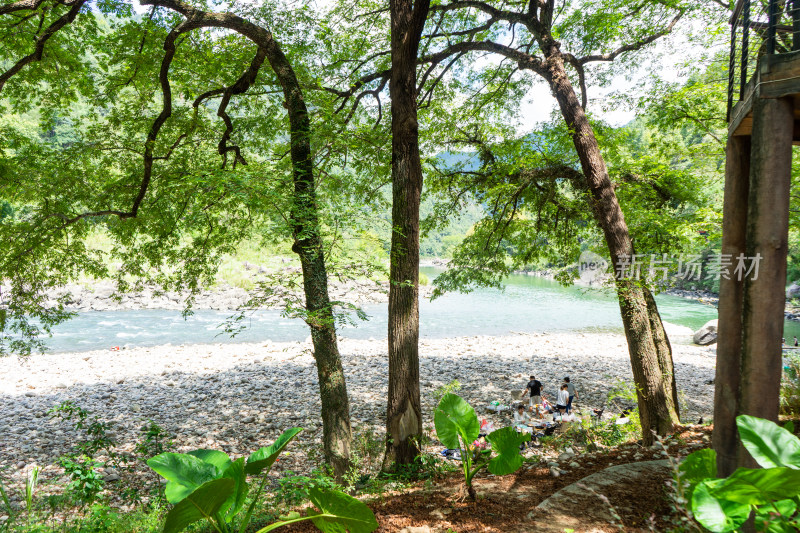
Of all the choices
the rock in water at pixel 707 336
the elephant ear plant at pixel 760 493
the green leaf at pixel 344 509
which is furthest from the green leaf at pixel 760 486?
the rock in water at pixel 707 336

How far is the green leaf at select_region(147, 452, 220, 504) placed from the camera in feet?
6.47

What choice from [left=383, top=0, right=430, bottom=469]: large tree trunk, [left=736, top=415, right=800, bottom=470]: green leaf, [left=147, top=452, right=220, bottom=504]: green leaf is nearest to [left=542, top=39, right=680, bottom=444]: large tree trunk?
[left=383, top=0, right=430, bottom=469]: large tree trunk

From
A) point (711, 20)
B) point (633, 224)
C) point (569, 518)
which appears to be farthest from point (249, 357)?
point (711, 20)

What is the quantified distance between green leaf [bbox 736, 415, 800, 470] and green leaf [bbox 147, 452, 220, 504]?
2329 millimetres

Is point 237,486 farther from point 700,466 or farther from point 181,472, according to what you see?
point 700,466

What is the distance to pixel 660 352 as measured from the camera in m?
5.88

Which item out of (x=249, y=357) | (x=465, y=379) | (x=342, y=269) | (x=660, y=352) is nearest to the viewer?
(x=342, y=269)

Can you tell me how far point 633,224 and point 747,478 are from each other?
6255 millimetres

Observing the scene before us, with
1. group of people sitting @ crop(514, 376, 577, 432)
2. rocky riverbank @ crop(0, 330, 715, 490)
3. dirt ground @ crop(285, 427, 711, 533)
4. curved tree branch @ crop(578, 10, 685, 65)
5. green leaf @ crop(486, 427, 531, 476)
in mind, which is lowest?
rocky riverbank @ crop(0, 330, 715, 490)

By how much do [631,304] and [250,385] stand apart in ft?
29.1

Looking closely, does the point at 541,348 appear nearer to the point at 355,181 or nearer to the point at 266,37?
the point at 355,181

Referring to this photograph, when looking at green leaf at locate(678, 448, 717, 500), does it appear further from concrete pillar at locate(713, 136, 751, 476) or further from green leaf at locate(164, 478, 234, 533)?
green leaf at locate(164, 478, 234, 533)

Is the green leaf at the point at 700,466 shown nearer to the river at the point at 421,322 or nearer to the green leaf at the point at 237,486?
the green leaf at the point at 237,486

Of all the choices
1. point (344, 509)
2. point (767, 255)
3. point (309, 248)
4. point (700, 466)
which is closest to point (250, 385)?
point (309, 248)
